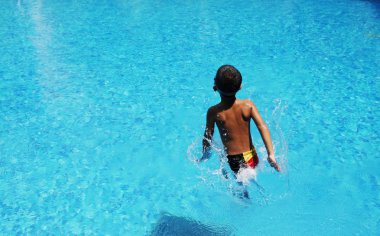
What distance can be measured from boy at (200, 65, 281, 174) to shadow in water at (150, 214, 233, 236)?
2.68ft

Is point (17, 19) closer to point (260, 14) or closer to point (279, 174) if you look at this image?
point (260, 14)

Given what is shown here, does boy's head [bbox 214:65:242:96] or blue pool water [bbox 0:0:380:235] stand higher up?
boy's head [bbox 214:65:242:96]

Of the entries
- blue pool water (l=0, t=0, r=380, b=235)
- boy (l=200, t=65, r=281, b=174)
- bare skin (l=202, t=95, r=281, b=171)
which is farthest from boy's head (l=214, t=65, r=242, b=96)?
blue pool water (l=0, t=0, r=380, b=235)

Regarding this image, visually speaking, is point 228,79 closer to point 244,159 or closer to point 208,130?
point 208,130

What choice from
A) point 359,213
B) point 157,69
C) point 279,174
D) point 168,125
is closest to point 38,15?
point 157,69

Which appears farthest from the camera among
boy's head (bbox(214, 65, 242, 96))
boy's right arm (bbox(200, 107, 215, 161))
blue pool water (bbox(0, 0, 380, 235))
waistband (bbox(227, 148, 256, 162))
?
blue pool water (bbox(0, 0, 380, 235))

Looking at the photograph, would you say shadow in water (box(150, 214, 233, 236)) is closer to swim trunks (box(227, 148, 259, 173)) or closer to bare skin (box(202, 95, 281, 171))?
swim trunks (box(227, 148, 259, 173))

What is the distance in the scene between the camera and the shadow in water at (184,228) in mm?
4121

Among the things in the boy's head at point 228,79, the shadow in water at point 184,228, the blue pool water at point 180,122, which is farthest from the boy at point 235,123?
the shadow in water at point 184,228

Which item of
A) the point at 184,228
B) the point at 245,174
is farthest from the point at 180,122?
the point at 245,174

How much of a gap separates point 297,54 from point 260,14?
2845mm

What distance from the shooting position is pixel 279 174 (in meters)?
4.91

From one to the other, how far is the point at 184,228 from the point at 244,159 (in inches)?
45.3

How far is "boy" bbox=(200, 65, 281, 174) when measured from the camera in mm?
3129
